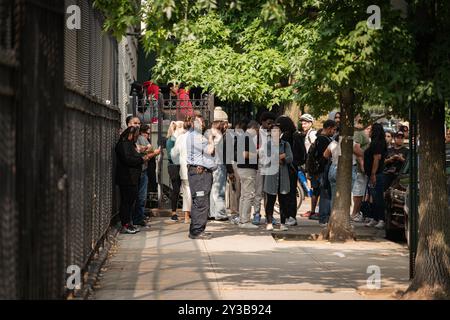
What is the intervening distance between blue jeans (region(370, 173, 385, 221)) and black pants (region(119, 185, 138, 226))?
4.54 meters

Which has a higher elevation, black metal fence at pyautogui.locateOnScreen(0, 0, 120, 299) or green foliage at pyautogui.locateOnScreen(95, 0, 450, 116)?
green foliage at pyautogui.locateOnScreen(95, 0, 450, 116)

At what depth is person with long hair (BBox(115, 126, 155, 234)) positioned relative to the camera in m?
17.5

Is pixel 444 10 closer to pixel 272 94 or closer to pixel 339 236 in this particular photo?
pixel 339 236

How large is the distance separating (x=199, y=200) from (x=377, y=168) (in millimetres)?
4075

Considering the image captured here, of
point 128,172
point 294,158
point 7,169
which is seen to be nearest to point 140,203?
point 128,172

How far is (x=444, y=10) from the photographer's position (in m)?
11.0

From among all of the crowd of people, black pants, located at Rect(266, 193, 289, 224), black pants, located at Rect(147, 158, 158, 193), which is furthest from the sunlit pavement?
black pants, located at Rect(147, 158, 158, 193)

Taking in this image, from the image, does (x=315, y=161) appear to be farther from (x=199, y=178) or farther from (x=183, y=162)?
(x=199, y=178)

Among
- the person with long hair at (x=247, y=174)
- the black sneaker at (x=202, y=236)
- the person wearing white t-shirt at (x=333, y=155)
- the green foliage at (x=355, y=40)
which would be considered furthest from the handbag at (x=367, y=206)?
the green foliage at (x=355, y=40)

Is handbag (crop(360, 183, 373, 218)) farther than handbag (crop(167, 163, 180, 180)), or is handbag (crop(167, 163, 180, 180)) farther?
handbag (crop(360, 183, 373, 218))

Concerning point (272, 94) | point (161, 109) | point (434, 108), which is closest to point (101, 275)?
point (434, 108)

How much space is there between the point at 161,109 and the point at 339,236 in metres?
6.34

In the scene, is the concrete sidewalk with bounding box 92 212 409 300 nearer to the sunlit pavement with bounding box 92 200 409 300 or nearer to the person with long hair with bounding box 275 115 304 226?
the sunlit pavement with bounding box 92 200 409 300
